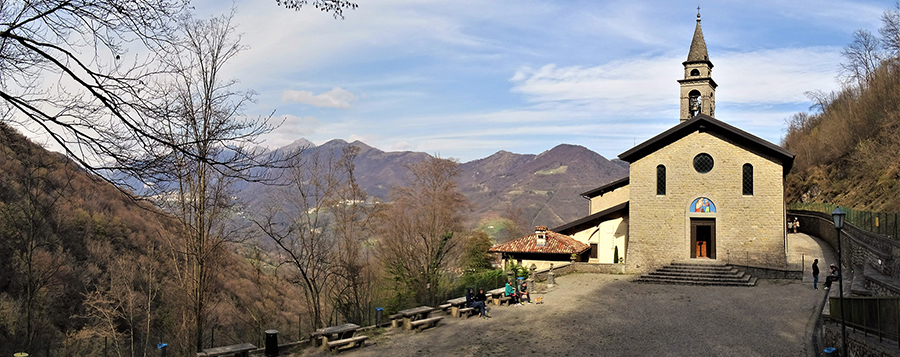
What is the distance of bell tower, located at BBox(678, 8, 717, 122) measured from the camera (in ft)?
97.6

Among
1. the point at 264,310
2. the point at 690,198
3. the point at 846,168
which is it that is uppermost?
the point at 846,168

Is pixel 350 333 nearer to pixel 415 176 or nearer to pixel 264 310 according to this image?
pixel 264 310

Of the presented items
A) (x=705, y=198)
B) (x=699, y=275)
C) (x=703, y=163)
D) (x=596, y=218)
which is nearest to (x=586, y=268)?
(x=596, y=218)

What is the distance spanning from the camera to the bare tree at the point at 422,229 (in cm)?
3403

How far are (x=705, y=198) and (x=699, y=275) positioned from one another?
3.79 meters

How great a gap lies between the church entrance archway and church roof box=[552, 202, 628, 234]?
363cm

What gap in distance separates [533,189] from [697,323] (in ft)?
536

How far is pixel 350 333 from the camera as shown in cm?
1526

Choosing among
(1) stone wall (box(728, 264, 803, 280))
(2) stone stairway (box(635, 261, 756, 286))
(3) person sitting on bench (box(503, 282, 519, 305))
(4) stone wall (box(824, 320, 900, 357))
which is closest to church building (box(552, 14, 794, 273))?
(1) stone wall (box(728, 264, 803, 280))

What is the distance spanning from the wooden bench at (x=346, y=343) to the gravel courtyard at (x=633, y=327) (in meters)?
0.25

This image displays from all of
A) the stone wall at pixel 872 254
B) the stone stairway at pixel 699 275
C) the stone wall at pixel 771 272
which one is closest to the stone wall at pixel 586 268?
the stone stairway at pixel 699 275

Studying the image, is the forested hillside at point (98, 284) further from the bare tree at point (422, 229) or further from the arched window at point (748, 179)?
the arched window at point (748, 179)

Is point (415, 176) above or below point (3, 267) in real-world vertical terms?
above

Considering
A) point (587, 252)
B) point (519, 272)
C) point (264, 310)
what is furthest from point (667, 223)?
point (264, 310)
